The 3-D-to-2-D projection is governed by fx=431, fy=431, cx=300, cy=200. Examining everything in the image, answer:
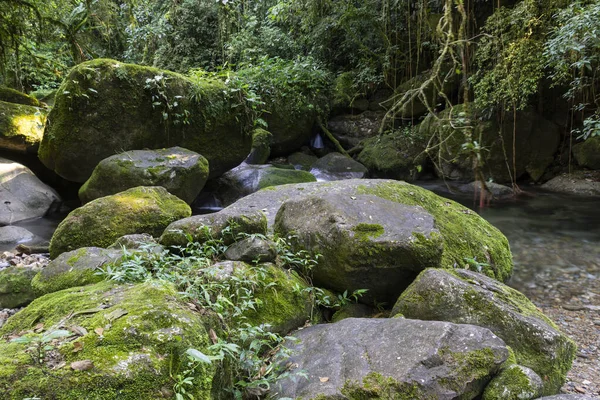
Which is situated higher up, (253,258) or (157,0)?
(157,0)

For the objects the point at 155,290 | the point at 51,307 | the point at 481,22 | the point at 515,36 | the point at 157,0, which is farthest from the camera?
the point at 157,0

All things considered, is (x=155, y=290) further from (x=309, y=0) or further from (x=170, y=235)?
(x=309, y=0)

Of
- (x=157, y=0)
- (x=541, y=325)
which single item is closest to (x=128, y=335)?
(x=541, y=325)

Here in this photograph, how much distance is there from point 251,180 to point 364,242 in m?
5.65

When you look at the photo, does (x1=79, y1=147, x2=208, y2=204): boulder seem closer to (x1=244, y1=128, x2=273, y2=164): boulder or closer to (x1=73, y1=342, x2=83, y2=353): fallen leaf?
(x1=244, y1=128, x2=273, y2=164): boulder

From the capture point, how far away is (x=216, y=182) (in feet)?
28.7

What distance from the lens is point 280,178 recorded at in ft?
27.6

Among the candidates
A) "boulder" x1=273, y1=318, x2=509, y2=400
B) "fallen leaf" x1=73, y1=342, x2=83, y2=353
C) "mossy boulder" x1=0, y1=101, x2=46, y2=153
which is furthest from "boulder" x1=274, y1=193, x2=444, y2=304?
"mossy boulder" x1=0, y1=101, x2=46, y2=153

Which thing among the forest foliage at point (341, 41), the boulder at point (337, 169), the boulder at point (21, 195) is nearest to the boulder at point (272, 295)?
the forest foliage at point (341, 41)

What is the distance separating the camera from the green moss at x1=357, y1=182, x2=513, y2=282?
388 cm

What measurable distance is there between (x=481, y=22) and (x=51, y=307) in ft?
36.1

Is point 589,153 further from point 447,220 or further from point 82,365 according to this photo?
point 82,365

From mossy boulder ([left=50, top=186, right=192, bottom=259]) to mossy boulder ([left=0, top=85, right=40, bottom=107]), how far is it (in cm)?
600

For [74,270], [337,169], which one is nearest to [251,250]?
[74,270]
